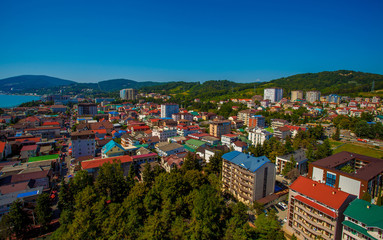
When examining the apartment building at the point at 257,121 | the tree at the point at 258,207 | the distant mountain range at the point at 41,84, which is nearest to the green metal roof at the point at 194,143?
the tree at the point at 258,207

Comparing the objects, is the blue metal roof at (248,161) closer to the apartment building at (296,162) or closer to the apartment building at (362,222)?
the apartment building at (362,222)

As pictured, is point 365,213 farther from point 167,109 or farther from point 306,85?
point 306,85

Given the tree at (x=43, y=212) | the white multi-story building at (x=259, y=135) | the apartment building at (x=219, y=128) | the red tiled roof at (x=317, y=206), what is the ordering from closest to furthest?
the red tiled roof at (x=317, y=206), the tree at (x=43, y=212), the white multi-story building at (x=259, y=135), the apartment building at (x=219, y=128)

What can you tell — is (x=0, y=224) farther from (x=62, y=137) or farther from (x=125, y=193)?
(x=62, y=137)

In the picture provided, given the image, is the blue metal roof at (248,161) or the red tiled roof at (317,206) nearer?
the red tiled roof at (317,206)

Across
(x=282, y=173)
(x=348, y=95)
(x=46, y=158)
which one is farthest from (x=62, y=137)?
(x=348, y=95)

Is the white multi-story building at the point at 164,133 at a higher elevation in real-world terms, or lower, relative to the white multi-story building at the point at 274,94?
lower

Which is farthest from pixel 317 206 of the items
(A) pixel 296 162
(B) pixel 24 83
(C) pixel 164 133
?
(B) pixel 24 83
